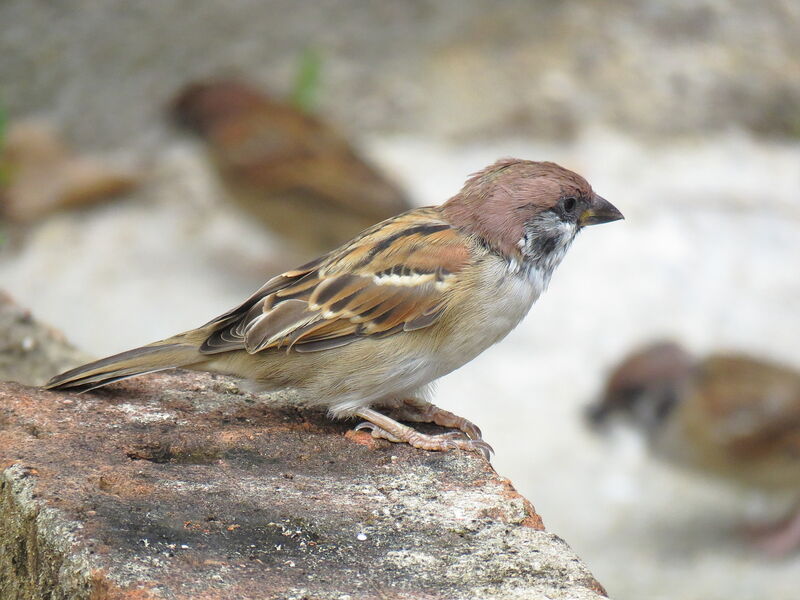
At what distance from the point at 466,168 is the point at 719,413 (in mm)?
3269

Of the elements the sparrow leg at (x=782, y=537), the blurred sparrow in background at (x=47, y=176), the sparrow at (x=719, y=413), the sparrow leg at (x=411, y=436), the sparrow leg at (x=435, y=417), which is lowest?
the sparrow leg at (x=411, y=436)

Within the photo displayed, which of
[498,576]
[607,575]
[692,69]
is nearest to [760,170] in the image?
[692,69]

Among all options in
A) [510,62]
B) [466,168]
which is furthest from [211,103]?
[510,62]

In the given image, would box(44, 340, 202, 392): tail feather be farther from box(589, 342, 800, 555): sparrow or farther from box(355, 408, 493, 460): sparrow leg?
box(589, 342, 800, 555): sparrow

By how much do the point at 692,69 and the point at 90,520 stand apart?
28.4 ft

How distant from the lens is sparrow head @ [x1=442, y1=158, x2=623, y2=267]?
166 inches

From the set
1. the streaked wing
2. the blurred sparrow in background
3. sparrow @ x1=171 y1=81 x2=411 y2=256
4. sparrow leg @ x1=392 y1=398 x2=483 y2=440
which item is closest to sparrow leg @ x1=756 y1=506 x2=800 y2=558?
sparrow @ x1=171 y1=81 x2=411 y2=256

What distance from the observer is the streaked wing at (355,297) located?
13.3 ft

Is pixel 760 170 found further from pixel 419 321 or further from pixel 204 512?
pixel 204 512

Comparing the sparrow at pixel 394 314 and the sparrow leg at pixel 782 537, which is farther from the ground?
the sparrow leg at pixel 782 537

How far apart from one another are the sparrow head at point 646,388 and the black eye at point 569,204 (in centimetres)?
411

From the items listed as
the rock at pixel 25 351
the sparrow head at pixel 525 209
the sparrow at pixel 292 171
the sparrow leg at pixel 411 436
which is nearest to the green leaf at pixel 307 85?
the sparrow at pixel 292 171

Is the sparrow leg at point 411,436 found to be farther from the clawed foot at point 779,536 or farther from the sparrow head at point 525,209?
the clawed foot at point 779,536

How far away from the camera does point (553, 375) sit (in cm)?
873
